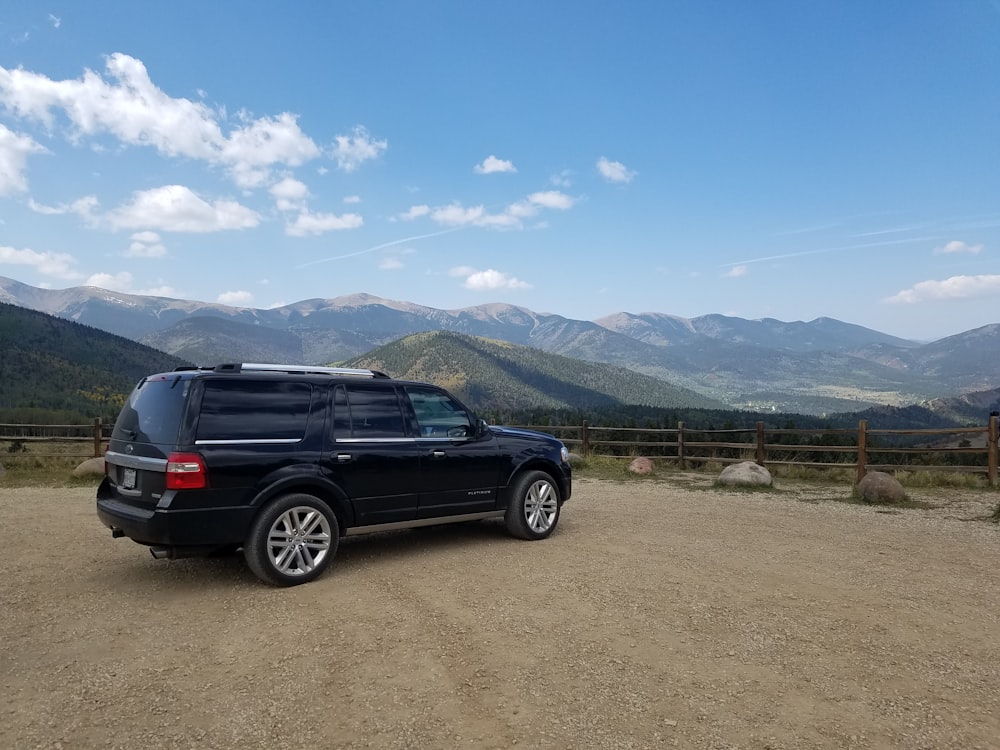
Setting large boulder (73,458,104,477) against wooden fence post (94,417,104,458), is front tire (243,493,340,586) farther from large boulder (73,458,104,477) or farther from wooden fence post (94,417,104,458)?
wooden fence post (94,417,104,458)

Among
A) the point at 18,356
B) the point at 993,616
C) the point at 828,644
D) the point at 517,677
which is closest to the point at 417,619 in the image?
the point at 517,677

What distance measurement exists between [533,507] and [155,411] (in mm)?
4041

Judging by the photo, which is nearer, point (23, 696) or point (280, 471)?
point (23, 696)

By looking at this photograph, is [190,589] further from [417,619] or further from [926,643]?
[926,643]

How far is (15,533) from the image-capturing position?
8.40 m

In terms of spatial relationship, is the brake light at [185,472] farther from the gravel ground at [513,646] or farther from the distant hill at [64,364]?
the distant hill at [64,364]

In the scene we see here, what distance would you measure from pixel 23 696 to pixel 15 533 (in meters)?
5.86

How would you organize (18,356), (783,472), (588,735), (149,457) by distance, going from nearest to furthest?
(588,735) < (149,457) < (783,472) < (18,356)

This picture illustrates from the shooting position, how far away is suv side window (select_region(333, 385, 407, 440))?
6301 millimetres

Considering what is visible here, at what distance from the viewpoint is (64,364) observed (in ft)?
367

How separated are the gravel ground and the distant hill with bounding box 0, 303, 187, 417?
3205 inches

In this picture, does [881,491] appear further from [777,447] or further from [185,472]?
[185,472]

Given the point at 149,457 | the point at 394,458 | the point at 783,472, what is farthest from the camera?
the point at 783,472

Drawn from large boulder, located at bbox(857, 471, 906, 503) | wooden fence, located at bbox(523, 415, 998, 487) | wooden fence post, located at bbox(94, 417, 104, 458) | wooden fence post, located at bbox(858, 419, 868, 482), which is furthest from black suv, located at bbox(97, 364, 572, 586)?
wooden fence post, located at bbox(94, 417, 104, 458)
